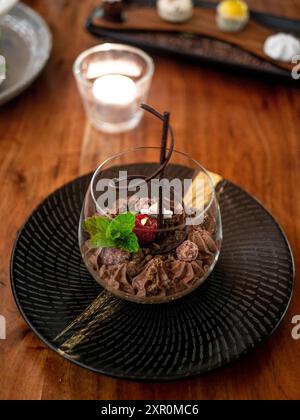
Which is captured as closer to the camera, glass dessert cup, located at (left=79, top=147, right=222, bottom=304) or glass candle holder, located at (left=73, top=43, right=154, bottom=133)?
glass dessert cup, located at (left=79, top=147, right=222, bottom=304)

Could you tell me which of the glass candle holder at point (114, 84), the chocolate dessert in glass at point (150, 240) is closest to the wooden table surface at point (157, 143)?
the glass candle holder at point (114, 84)

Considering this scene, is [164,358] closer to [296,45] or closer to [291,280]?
[291,280]

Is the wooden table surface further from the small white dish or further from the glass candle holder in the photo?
the small white dish

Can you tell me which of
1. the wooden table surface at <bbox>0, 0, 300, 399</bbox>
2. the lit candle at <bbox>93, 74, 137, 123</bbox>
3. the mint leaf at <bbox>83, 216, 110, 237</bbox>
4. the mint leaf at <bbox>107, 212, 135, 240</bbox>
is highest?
the mint leaf at <bbox>107, 212, 135, 240</bbox>

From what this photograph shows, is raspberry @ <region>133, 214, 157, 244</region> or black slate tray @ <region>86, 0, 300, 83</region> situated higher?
raspberry @ <region>133, 214, 157, 244</region>

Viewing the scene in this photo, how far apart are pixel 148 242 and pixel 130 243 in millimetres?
32

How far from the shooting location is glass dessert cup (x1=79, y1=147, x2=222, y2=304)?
72 centimetres

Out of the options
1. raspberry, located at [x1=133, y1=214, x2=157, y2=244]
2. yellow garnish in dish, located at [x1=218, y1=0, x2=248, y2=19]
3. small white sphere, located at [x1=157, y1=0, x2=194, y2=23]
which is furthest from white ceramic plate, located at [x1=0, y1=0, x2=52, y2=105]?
raspberry, located at [x1=133, y1=214, x2=157, y2=244]

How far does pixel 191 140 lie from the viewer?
1142mm

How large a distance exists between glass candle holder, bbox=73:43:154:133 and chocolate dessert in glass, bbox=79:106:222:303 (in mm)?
352

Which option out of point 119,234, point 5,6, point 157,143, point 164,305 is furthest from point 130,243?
point 5,6

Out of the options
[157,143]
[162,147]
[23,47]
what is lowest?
[157,143]

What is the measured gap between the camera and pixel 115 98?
1147 mm

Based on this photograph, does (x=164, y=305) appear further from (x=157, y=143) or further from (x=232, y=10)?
(x=232, y=10)
